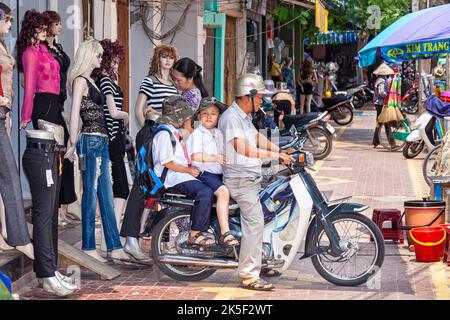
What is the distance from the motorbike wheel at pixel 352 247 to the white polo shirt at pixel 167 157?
1276mm

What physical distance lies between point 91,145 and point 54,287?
1.66 meters

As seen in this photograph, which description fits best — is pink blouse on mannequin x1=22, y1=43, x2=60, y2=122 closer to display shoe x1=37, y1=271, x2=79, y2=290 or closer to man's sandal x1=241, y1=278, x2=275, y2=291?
display shoe x1=37, y1=271, x2=79, y2=290

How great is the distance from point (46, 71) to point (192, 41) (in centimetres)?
871

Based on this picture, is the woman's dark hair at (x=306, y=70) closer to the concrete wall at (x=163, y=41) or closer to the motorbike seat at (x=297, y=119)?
the motorbike seat at (x=297, y=119)

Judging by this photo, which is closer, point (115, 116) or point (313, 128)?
point (115, 116)

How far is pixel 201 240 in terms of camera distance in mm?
8688

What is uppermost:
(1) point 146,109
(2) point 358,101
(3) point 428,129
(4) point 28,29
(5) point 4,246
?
(4) point 28,29

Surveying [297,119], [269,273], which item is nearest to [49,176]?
[269,273]

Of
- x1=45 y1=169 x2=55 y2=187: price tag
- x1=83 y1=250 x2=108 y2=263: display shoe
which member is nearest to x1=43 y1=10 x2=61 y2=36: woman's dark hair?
x1=45 y1=169 x2=55 y2=187: price tag

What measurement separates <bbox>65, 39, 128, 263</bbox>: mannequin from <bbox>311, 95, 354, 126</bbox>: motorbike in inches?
698

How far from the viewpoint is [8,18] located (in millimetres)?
8203

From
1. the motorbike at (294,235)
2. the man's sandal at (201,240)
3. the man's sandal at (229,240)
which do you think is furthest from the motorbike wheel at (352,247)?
the man's sandal at (201,240)

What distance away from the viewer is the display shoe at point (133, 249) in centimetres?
942

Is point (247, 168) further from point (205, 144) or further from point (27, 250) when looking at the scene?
point (27, 250)
